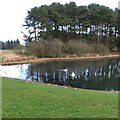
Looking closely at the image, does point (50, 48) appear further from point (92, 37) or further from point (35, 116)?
point (35, 116)

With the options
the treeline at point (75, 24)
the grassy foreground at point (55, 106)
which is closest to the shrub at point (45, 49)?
the treeline at point (75, 24)

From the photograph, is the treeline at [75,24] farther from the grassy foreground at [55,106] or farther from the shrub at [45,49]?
the grassy foreground at [55,106]

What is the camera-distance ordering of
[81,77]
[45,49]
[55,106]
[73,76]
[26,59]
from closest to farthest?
1. [55,106]
2. [81,77]
3. [73,76]
4. [26,59]
5. [45,49]

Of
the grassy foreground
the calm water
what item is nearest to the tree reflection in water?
the calm water

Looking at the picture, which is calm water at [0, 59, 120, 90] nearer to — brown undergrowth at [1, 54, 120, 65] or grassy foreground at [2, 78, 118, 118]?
brown undergrowth at [1, 54, 120, 65]

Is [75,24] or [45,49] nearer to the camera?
[45,49]

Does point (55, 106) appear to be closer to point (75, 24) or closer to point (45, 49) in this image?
point (45, 49)

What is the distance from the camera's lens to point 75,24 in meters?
48.8

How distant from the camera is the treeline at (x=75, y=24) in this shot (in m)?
45.3

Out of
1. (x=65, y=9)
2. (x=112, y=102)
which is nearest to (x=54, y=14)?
(x=65, y=9)

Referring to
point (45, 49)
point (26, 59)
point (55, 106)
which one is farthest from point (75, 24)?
point (55, 106)

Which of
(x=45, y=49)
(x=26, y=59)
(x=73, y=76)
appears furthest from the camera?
(x=45, y=49)

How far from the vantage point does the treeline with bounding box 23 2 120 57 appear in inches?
1784

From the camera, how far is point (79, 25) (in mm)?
48906
